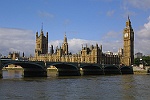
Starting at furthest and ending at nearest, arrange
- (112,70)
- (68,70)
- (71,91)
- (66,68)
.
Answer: (112,70)
(66,68)
(68,70)
(71,91)

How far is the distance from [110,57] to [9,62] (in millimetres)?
83670

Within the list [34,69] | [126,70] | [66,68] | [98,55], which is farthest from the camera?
[98,55]

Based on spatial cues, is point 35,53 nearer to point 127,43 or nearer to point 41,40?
point 41,40

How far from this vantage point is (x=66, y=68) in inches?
3546

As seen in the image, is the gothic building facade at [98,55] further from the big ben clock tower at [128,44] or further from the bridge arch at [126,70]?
the bridge arch at [126,70]

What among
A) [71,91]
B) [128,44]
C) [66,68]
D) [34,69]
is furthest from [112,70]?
[71,91]

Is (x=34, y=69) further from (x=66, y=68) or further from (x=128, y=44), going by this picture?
(x=128, y=44)

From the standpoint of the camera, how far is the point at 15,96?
109 ft

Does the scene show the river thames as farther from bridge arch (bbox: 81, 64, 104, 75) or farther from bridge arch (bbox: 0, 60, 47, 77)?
bridge arch (bbox: 81, 64, 104, 75)

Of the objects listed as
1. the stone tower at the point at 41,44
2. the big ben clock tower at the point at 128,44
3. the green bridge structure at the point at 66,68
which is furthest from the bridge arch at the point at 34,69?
the stone tower at the point at 41,44

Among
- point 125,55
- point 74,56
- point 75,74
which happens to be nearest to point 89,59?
point 74,56

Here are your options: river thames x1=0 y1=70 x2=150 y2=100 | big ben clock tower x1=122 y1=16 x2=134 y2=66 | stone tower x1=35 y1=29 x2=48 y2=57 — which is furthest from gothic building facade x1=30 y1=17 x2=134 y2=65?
river thames x1=0 y1=70 x2=150 y2=100

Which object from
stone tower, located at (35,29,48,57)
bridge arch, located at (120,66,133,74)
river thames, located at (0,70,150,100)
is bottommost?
river thames, located at (0,70,150,100)

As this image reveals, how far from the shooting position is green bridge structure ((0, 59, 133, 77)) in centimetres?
7016
